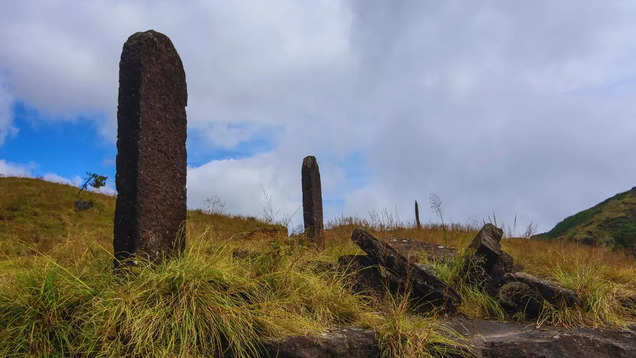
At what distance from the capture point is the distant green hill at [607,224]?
17547 mm

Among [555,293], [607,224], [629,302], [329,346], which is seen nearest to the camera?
[329,346]

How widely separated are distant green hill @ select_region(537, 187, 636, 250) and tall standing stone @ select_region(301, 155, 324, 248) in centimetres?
1226

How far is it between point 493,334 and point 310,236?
5.06 m

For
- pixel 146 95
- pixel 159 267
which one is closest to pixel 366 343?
pixel 159 267

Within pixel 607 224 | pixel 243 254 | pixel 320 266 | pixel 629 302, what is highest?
pixel 607 224

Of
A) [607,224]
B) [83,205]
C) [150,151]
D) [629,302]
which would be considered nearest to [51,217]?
[83,205]

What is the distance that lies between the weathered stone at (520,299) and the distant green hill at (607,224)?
13.1m

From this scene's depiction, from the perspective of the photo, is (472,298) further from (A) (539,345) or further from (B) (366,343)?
(B) (366,343)

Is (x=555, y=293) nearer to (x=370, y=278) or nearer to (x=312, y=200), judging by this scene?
(x=370, y=278)

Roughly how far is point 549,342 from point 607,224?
66.8ft

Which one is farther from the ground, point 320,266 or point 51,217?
point 51,217

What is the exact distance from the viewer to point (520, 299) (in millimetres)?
5902

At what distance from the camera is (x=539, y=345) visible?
14.7 ft

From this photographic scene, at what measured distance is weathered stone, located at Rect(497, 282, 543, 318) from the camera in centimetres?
575
